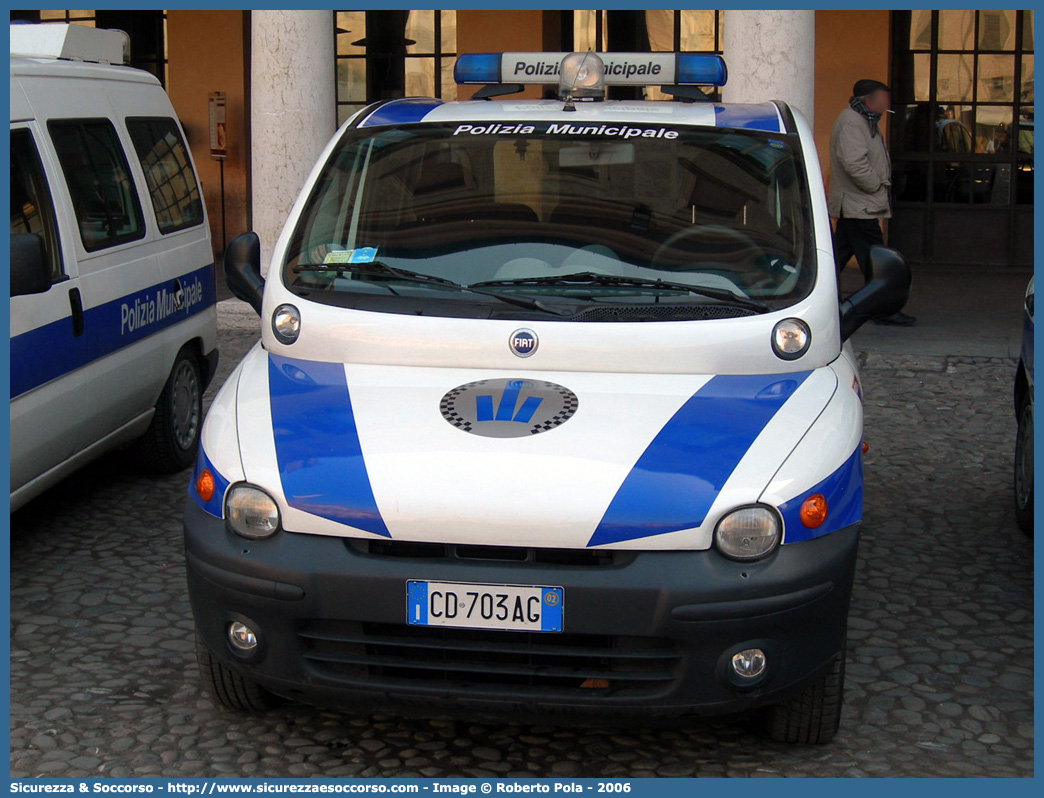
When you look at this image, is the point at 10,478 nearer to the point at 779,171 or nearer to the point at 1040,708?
the point at 779,171

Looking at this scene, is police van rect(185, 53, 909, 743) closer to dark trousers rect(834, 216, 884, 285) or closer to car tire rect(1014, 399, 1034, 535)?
car tire rect(1014, 399, 1034, 535)

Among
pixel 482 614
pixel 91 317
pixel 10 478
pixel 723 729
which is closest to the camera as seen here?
pixel 482 614

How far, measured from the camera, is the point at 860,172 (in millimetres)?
9938

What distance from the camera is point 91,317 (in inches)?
212

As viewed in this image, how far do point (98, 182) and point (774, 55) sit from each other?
17.9 feet

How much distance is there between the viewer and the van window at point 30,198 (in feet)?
16.6

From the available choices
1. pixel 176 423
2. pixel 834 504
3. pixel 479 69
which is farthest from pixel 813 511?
pixel 176 423

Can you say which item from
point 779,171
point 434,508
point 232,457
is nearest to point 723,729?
point 434,508

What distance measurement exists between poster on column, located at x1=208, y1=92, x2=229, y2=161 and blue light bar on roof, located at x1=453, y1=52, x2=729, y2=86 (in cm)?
977

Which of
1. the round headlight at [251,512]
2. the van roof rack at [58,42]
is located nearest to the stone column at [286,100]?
the van roof rack at [58,42]

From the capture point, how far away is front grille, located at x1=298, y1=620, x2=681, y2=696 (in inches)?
129

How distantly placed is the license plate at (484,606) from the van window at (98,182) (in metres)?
2.89

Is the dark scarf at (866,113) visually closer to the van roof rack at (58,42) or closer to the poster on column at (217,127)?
the van roof rack at (58,42)

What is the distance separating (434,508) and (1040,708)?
6.72ft
